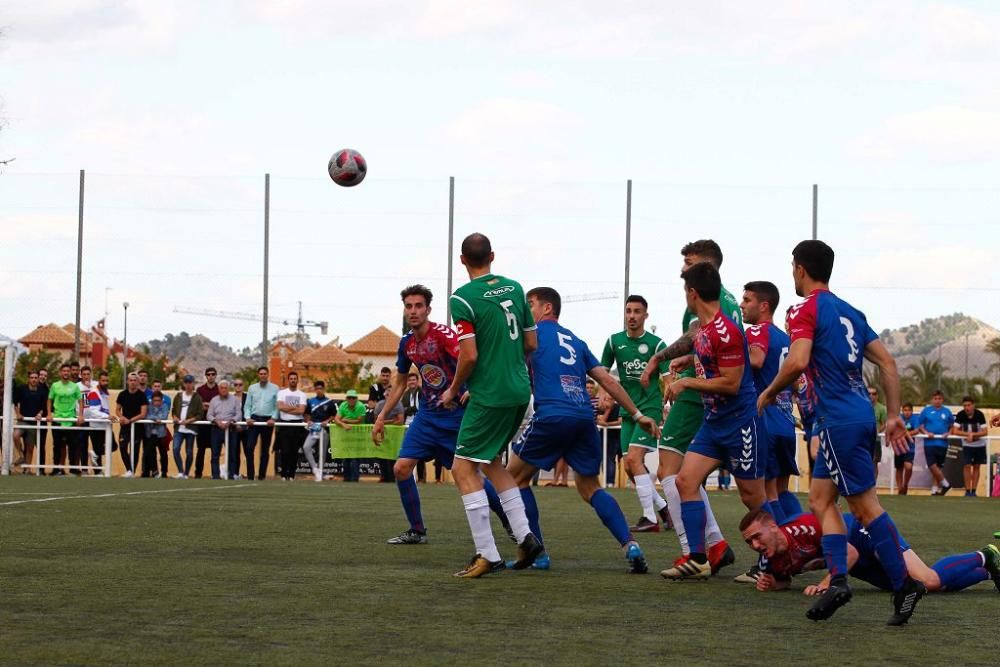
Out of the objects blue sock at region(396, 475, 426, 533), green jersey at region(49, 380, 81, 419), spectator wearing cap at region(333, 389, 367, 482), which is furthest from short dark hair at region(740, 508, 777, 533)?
green jersey at region(49, 380, 81, 419)

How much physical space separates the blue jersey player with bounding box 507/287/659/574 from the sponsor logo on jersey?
699mm

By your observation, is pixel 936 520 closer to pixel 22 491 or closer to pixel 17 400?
pixel 22 491

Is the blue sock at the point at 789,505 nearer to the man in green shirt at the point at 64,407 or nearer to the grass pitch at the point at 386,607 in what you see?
the grass pitch at the point at 386,607

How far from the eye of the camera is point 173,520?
12.3 meters

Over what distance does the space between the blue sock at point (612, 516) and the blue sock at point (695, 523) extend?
1.75 ft

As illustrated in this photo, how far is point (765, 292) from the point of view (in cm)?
889

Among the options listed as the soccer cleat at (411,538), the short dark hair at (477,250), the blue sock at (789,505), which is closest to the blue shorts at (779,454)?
the blue sock at (789,505)

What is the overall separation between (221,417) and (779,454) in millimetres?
17561

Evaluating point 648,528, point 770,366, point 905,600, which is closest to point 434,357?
point 770,366

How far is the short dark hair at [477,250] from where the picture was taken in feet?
27.6

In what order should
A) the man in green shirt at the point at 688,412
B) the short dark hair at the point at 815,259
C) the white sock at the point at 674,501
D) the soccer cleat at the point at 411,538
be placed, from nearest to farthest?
1. the short dark hair at the point at 815,259
2. the man in green shirt at the point at 688,412
3. the white sock at the point at 674,501
4. the soccer cleat at the point at 411,538

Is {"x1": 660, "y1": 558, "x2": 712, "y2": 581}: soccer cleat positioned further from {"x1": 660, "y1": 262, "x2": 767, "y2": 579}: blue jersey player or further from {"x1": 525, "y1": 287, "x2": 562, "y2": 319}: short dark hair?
{"x1": 525, "y1": 287, "x2": 562, "y2": 319}: short dark hair

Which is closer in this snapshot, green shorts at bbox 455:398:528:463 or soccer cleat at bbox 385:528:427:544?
green shorts at bbox 455:398:528:463

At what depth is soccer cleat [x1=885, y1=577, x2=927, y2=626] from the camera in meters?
6.24
